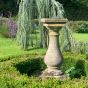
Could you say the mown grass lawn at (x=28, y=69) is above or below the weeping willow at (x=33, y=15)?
below

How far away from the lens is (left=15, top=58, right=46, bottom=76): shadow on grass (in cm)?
996

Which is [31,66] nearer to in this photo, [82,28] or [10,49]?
[10,49]

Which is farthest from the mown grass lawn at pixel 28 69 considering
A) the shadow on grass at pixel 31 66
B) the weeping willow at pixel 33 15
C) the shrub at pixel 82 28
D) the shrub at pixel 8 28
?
the shrub at pixel 82 28

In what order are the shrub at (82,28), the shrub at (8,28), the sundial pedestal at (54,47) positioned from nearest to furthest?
the sundial pedestal at (54,47), the shrub at (8,28), the shrub at (82,28)

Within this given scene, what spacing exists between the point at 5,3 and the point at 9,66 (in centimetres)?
3299

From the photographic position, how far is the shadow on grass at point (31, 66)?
996 centimetres

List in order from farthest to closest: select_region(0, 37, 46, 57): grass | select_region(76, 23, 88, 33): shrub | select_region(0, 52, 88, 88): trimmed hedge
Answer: select_region(76, 23, 88, 33): shrub
select_region(0, 37, 46, 57): grass
select_region(0, 52, 88, 88): trimmed hedge

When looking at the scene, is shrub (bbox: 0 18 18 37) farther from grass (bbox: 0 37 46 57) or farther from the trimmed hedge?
the trimmed hedge

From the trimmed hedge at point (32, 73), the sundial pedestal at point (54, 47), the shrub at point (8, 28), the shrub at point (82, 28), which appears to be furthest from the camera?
the shrub at point (82, 28)

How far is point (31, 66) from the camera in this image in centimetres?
1034

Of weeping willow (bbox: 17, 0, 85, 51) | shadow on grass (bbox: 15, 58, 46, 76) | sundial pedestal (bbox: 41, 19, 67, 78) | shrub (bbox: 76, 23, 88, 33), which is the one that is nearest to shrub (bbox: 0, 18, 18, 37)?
weeping willow (bbox: 17, 0, 85, 51)

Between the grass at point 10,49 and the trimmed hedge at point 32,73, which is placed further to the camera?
the grass at point 10,49

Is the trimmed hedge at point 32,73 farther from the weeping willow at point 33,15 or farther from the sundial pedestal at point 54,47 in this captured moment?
the weeping willow at point 33,15

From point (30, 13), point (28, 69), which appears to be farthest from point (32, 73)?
point (30, 13)
